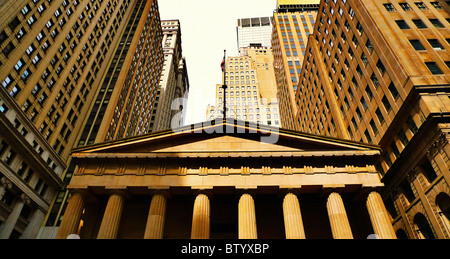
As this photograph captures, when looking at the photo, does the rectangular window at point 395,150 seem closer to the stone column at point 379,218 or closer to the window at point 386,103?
the window at point 386,103

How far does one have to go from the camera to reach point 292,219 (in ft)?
63.2

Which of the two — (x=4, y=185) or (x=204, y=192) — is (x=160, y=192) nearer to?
(x=204, y=192)

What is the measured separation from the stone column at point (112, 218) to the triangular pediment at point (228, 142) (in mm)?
3896

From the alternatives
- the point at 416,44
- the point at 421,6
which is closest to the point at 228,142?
the point at 416,44

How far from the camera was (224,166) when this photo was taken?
866 inches

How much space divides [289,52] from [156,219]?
79.6 metres

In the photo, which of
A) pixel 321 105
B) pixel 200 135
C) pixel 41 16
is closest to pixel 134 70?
pixel 41 16

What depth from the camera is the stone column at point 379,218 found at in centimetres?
1848

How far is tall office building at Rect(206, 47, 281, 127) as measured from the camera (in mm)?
106438

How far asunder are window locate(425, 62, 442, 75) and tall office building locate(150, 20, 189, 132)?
83.8 meters

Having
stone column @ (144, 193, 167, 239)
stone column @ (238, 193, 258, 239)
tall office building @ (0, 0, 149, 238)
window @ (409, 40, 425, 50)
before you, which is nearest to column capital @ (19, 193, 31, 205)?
tall office building @ (0, 0, 149, 238)

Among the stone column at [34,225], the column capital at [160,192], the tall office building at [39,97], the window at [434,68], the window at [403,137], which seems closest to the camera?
the column capital at [160,192]

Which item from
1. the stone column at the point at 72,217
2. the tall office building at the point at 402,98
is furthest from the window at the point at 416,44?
the stone column at the point at 72,217
